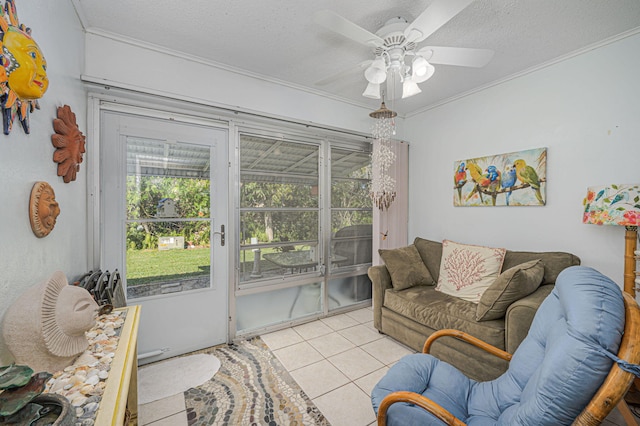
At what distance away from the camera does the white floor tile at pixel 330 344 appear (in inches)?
98.2

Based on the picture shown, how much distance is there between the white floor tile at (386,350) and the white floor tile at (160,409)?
1.57 metres

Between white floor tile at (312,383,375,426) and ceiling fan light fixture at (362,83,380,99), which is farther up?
ceiling fan light fixture at (362,83,380,99)

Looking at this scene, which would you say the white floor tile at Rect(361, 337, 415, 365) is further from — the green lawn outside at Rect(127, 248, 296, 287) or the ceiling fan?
the ceiling fan

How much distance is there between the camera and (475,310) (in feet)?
7.00

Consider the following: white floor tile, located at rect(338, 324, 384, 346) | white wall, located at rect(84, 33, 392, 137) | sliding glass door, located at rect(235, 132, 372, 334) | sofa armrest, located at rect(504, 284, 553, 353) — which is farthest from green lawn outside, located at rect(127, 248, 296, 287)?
sofa armrest, located at rect(504, 284, 553, 353)

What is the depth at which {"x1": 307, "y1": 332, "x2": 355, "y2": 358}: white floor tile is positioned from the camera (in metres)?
2.49

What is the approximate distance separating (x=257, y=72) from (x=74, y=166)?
1753mm

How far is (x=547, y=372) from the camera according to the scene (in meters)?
0.88

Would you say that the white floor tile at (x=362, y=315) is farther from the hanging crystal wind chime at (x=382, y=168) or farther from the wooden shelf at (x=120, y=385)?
the wooden shelf at (x=120, y=385)

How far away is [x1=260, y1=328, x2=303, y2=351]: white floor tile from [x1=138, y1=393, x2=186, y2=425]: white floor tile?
87cm

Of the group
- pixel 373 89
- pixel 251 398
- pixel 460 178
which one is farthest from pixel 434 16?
pixel 251 398

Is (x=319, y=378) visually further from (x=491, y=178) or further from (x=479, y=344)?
(x=491, y=178)

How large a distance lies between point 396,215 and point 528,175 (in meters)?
1.46

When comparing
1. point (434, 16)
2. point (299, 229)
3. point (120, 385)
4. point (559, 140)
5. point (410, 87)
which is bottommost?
point (120, 385)
